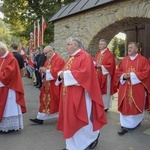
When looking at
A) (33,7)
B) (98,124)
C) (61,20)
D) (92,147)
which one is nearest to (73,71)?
(98,124)

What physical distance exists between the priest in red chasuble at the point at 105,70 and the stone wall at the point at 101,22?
110 centimetres

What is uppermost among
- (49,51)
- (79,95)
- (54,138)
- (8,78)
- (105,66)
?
(49,51)

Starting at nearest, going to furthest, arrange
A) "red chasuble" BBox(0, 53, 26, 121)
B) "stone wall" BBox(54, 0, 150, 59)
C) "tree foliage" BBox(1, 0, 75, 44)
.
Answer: "red chasuble" BBox(0, 53, 26, 121) → "stone wall" BBox(54, 0, 150, 59) → "tree foliage" BBox(1, 0, 75, 44)

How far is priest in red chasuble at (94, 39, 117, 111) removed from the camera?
264 inches

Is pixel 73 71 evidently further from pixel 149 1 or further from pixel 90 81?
pixel 149 1

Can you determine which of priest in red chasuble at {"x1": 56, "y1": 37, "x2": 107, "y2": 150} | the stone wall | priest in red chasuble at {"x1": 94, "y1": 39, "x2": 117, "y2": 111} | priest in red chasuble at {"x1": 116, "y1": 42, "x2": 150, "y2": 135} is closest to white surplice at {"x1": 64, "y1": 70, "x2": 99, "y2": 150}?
priest in red chasuble at {"x1": 56, "y1": 37, "x2": 107, "y2": 150}

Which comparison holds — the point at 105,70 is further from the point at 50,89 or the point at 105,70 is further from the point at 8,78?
the point at 8,78

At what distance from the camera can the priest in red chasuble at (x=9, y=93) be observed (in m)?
4.80

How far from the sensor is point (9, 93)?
4.89 m

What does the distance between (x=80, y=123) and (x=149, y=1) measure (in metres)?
4.03

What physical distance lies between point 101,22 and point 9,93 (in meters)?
4.22

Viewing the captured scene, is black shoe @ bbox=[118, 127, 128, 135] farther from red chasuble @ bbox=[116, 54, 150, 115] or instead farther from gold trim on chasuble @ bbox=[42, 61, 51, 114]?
gold trim on chasuble @ bbox=[42, 61, 51, 114]

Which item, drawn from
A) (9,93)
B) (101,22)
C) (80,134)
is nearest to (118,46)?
(101,22)

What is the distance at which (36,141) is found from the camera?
4.56 m
